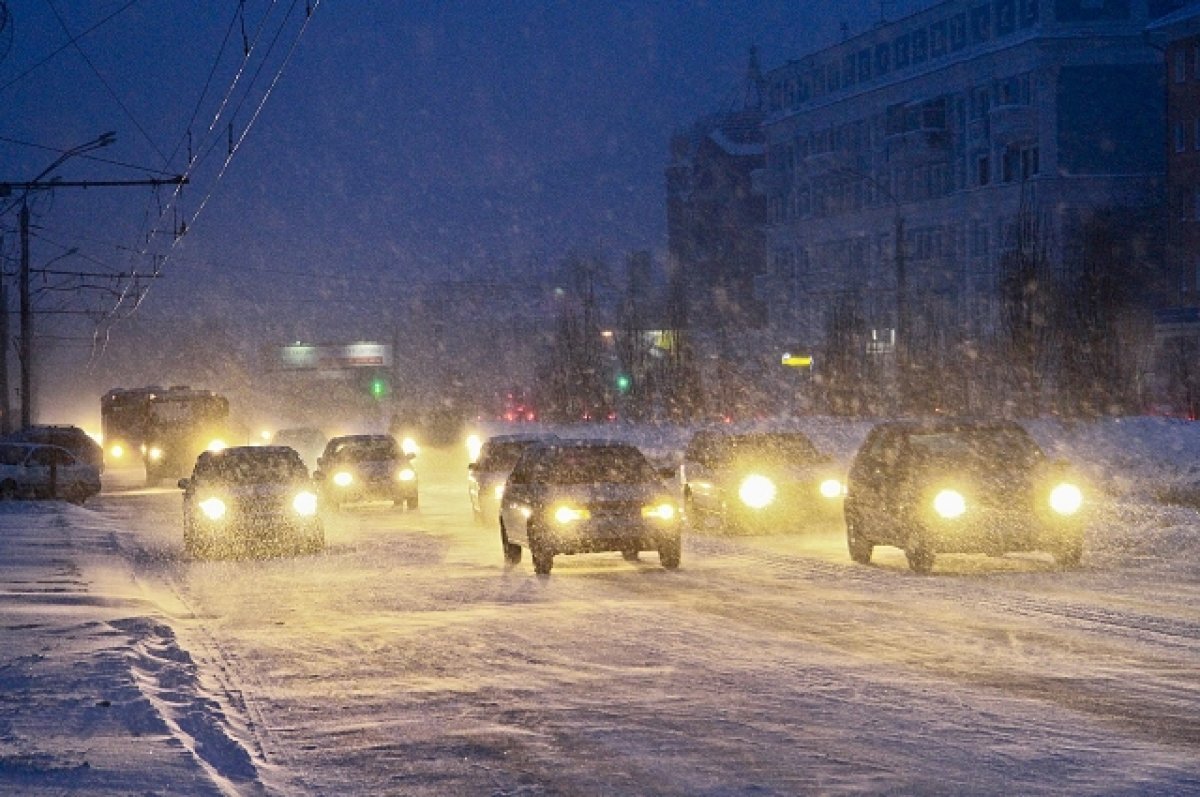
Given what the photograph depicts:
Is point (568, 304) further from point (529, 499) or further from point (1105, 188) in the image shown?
point (529, 499)

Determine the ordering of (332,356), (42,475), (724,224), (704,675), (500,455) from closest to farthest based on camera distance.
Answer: (704,675) < (500,455) < (42,475) < (332,356) < (724,224)

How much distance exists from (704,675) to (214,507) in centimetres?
1533

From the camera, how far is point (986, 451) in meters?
21.7

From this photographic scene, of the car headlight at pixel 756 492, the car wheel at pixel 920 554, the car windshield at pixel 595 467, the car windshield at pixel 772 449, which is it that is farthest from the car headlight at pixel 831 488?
the car wheel at pixel 920 554

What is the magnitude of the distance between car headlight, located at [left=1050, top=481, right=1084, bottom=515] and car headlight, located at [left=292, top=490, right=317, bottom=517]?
1123 cm

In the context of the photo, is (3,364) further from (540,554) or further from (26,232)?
(540,554)

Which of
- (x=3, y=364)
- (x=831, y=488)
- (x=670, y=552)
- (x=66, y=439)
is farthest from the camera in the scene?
(x=3, y=364)

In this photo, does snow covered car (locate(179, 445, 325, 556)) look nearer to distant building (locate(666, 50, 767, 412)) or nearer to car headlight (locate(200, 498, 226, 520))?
car headlight (locate(200, 498, 226, 520))

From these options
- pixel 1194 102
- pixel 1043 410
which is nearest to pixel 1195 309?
pixel 1194 102

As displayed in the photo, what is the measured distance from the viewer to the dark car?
20.2 meters

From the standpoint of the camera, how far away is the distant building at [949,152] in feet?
264

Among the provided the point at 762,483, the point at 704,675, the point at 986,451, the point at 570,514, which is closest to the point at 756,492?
the point at 762,483

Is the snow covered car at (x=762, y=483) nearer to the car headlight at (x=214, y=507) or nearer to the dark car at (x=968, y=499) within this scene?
the dark car at (x=968, y=499)

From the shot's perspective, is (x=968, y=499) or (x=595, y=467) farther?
(x=595, y=467)
